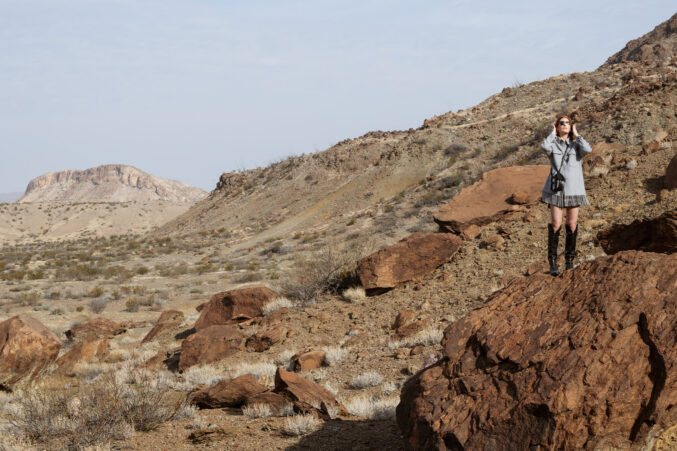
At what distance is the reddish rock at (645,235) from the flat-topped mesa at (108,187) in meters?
137

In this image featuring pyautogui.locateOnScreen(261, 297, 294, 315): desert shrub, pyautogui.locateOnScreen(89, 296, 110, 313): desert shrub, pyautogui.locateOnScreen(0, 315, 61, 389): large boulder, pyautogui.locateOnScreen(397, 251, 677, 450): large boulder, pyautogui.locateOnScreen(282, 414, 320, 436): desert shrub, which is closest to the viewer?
pyautogui.locateOnScreen(397, 251, 677, 450): large boulder

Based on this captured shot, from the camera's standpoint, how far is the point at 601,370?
10.1 feet

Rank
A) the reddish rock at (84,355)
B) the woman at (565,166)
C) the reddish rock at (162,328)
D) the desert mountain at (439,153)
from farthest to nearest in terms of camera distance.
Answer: the desert mountain at (439,153) → the reddish rock at (162,328) → the reddish rock at (84,355) → the woman at (565,166)

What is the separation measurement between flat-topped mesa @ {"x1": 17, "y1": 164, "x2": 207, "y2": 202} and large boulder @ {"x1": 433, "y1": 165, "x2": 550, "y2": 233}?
5185 inches

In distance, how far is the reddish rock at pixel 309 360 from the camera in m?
8.20


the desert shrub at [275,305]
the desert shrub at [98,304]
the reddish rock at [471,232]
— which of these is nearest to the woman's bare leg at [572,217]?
the reddish rock at [471,232]

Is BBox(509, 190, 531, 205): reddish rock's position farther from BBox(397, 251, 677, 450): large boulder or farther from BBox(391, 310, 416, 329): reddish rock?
BBox(397, 251, 677, 450): large boulder

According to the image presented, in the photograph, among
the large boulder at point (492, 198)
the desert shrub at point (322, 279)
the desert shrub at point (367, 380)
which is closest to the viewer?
the desert shrub at point (367, 380)

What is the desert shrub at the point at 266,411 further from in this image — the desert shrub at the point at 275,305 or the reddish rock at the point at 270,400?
the desert shrub at the point at 275,305

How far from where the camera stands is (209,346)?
31.7 feet

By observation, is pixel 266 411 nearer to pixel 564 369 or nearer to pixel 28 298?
pixel 564 369

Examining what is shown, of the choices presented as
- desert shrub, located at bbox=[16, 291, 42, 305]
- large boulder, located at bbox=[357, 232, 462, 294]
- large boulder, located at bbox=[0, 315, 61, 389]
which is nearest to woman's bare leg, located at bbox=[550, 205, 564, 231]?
large boulder, located at bbox=[357, 232, 462, 294]

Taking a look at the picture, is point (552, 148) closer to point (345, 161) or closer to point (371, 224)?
point (371, 224)

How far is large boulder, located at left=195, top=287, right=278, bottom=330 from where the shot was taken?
11656mm
